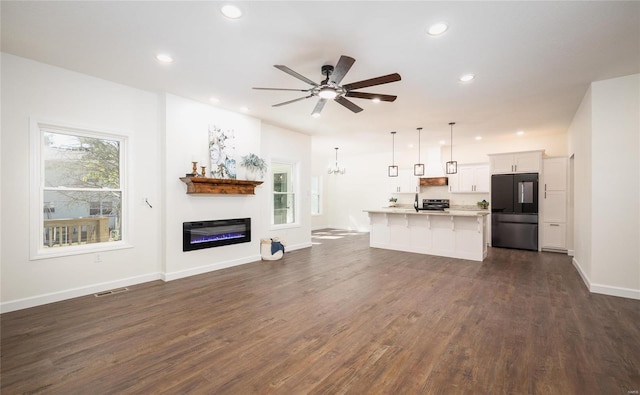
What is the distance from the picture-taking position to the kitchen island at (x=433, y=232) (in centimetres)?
582

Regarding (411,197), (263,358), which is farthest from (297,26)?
(411,197)

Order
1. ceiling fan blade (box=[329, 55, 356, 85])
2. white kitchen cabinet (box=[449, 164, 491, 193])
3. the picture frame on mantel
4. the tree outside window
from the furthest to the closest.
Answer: white kitchen cabinet (box=[449, 164, 491, 193]) < the picture frame on mantel < the tree outside window < ceiling fan blade (box=[329, 55, 356, 85])

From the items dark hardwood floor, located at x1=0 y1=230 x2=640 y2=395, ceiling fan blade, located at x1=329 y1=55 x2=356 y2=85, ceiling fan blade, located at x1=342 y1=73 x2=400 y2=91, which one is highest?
ceiling fan blade, located at x1=329 y1=55 x2=356 y2=85

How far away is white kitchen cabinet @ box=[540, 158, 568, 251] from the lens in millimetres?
6570

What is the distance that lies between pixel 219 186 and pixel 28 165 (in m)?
2.32

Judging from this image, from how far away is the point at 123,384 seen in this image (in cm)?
197

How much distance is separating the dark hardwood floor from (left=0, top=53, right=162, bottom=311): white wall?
1.03 ft

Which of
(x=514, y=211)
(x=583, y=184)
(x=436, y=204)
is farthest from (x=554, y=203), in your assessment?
(x=436, y=204)

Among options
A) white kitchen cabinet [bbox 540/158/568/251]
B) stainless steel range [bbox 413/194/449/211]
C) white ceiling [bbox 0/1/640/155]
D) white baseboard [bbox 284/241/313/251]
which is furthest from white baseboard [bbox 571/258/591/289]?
white baseboard [bbox 284/241/313/251]

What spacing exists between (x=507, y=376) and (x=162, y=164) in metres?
4.89

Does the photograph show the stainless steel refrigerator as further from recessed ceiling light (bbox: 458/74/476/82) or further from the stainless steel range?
recessed ceiling light (bbox: 458/74/476/82)

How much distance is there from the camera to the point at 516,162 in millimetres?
7004

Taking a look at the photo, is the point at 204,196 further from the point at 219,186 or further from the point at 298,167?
the point at 298,167

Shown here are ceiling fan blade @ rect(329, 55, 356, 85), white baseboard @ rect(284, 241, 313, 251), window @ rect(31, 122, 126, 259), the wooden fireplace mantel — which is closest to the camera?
ceiling fan blade @ rect(329, 55, 356, 85)
